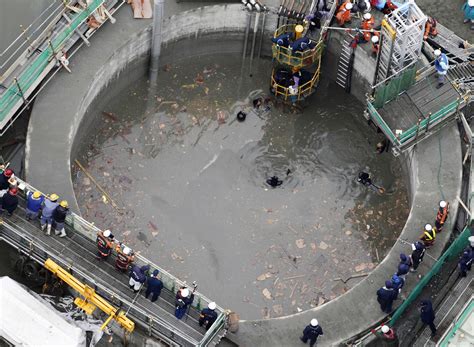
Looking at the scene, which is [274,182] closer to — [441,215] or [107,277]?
[441,215]

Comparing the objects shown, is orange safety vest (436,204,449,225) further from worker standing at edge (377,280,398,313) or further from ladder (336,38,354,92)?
ladder (336,38,354,92)

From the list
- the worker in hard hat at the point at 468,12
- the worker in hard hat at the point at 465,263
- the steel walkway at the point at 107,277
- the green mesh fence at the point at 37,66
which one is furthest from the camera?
the worker in hard hat at the point at 468,12

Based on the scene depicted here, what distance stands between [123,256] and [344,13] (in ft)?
45.7

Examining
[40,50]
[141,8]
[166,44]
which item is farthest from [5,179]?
[166,44]

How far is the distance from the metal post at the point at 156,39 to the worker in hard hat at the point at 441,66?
10.4 metres

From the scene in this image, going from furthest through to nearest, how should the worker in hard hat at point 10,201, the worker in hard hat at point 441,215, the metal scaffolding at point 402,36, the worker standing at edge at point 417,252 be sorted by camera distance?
the metal scaffolding at point 402,36, the worker in hard hat at point 441,215, the worker standing at edge at point 417,252, the worker in hard hat at point 10,201

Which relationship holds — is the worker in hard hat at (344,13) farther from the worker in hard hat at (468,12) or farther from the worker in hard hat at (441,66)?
the worker in hard hat at (468,12)

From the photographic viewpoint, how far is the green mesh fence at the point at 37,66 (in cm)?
3178

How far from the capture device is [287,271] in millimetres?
32844

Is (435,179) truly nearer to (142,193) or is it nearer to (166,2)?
(142,193)

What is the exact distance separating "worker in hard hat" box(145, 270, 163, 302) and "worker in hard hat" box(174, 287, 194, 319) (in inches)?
25.6

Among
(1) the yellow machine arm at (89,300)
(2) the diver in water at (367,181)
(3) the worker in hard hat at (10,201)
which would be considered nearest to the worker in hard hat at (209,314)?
(1) the yellow machine arm at (89,300)

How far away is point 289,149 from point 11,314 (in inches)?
509

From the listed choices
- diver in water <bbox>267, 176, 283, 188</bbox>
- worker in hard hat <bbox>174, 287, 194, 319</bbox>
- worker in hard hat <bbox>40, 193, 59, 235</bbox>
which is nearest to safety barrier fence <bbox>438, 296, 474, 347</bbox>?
worker in hard hat <bbox>174, 287, 194, 319</bbox>
